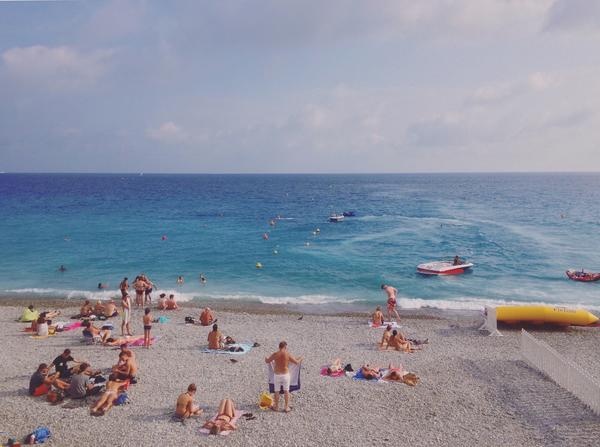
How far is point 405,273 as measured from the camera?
32438 millimetres

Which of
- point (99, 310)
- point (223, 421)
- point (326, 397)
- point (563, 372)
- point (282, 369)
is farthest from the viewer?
point (99, 310)

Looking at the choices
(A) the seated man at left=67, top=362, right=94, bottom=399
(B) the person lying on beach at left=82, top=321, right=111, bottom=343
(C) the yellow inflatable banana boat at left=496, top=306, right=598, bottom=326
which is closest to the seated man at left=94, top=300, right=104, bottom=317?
(B) the person lying on beach at left=82, top=321, right=111, bottom=343

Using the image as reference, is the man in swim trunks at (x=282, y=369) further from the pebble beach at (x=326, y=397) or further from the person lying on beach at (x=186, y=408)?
the person lying on beach at (x=186, y=408)

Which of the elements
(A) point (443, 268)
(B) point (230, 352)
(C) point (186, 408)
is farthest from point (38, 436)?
(A) point (443, 268)

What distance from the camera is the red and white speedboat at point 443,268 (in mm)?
32000

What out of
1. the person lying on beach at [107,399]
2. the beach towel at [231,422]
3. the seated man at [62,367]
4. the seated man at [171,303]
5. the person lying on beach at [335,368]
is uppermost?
the seated man at [62,367]

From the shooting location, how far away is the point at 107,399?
10.8m

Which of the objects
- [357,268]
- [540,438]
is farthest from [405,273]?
[540,438]

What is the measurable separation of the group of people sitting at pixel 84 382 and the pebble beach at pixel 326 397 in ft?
0.81

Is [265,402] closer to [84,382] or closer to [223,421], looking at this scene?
[223,421]

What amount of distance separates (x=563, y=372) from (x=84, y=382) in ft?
42.1

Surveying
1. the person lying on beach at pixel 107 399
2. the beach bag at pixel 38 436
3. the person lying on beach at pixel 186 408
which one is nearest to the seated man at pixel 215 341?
the person lying on beach at pixel 107 399

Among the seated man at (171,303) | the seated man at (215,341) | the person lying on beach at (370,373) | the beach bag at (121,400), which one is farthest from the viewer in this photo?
the seated man at (171,303)

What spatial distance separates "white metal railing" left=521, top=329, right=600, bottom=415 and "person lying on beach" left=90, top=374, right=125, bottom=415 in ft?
38.5
